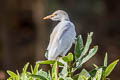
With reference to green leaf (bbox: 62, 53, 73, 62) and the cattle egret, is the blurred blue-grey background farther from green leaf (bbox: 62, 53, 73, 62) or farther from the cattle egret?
green leaf (bbox: 62, 53, 73, 62)

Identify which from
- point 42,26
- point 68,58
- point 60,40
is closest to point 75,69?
point 68,58

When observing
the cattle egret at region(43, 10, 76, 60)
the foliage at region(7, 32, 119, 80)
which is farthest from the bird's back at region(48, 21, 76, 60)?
the foliage at region(7, 32, 119, 80)

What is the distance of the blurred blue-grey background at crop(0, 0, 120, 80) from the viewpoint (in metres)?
7.28

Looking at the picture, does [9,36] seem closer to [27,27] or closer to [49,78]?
[27,27]

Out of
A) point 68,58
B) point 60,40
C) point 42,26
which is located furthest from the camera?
point 42,26

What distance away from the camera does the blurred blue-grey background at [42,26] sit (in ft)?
23.9

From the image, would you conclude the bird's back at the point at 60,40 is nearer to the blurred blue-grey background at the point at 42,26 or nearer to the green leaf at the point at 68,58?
the green leaf at the point at 68,58

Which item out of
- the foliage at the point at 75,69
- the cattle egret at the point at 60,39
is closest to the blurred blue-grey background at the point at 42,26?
the cattle egret at the point at 60,39

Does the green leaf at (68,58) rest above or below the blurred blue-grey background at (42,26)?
above

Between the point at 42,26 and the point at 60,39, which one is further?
the point at 42,26

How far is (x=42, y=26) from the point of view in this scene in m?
7.16

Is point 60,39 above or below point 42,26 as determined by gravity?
above

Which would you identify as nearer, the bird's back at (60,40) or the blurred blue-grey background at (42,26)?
the bird's back at (60,40)

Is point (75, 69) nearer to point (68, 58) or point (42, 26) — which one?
point (68, 58)
